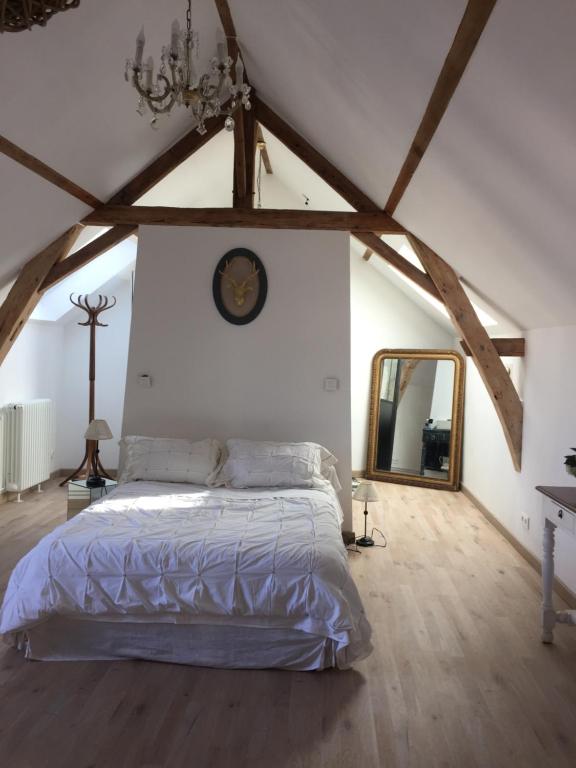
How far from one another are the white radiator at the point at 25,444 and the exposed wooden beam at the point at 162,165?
221 cm

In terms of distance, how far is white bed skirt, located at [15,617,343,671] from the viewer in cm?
324

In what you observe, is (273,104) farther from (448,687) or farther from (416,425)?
(448,687)

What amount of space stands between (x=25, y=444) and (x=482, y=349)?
4.12 m

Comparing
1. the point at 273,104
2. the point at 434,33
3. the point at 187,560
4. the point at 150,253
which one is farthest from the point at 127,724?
the point at 273,104

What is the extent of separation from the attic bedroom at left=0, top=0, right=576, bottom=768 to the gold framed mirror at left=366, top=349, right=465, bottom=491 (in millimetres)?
45

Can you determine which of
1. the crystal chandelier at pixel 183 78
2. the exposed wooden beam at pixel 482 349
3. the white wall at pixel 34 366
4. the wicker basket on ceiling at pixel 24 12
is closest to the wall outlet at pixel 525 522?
the exposed wooden beam at pixel 482 349

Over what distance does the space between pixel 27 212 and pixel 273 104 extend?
2.10 meters

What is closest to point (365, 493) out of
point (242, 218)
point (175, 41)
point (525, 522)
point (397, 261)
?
point (525, 522)

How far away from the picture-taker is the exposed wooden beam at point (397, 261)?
5.33 meters

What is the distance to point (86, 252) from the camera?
5.34m

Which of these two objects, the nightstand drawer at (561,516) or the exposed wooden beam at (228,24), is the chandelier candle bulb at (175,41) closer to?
the exposed wooden beam at (228,24)

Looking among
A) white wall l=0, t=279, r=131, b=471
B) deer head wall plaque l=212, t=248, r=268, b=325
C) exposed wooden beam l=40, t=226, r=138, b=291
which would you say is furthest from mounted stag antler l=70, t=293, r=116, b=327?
deer head wall plaque l=212, t=248, r=268, b=325

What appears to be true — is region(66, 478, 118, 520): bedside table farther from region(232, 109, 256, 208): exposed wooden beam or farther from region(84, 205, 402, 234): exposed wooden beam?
region(232, 109, 256, 208): exposed wooden beam

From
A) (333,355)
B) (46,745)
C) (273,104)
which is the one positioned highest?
(273,104)
